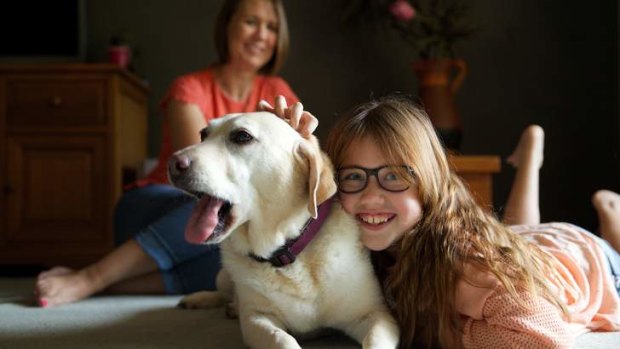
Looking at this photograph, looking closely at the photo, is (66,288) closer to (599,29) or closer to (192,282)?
(192,282)

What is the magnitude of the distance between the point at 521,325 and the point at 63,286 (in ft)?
4.23

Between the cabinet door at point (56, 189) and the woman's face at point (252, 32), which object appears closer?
the woman's face at point (252, 32)

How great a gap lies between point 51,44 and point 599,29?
2.66m

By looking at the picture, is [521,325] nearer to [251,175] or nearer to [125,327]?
[251,175]

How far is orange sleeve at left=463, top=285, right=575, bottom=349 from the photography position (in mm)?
1070

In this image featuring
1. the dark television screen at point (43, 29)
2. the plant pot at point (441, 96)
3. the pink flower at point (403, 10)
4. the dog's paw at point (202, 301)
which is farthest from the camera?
the dark television screen at point (43, 29)

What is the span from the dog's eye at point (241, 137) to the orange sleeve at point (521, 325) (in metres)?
0.51

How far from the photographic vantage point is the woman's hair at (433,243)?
1.16m

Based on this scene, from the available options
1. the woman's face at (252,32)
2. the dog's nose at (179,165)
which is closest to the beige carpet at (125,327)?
the dog's nose at (179,165)

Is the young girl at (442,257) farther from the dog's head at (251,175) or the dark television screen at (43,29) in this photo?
the dark television screen at (43,29)

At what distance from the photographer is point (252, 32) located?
223cm

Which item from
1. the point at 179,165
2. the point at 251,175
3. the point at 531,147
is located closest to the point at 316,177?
the point at 251,175

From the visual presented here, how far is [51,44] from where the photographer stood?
10.2 ft

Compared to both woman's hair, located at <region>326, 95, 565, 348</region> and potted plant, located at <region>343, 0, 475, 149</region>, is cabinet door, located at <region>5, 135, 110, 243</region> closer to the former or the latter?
potted plant, located at <region>343, 0, 475, 149</region>
